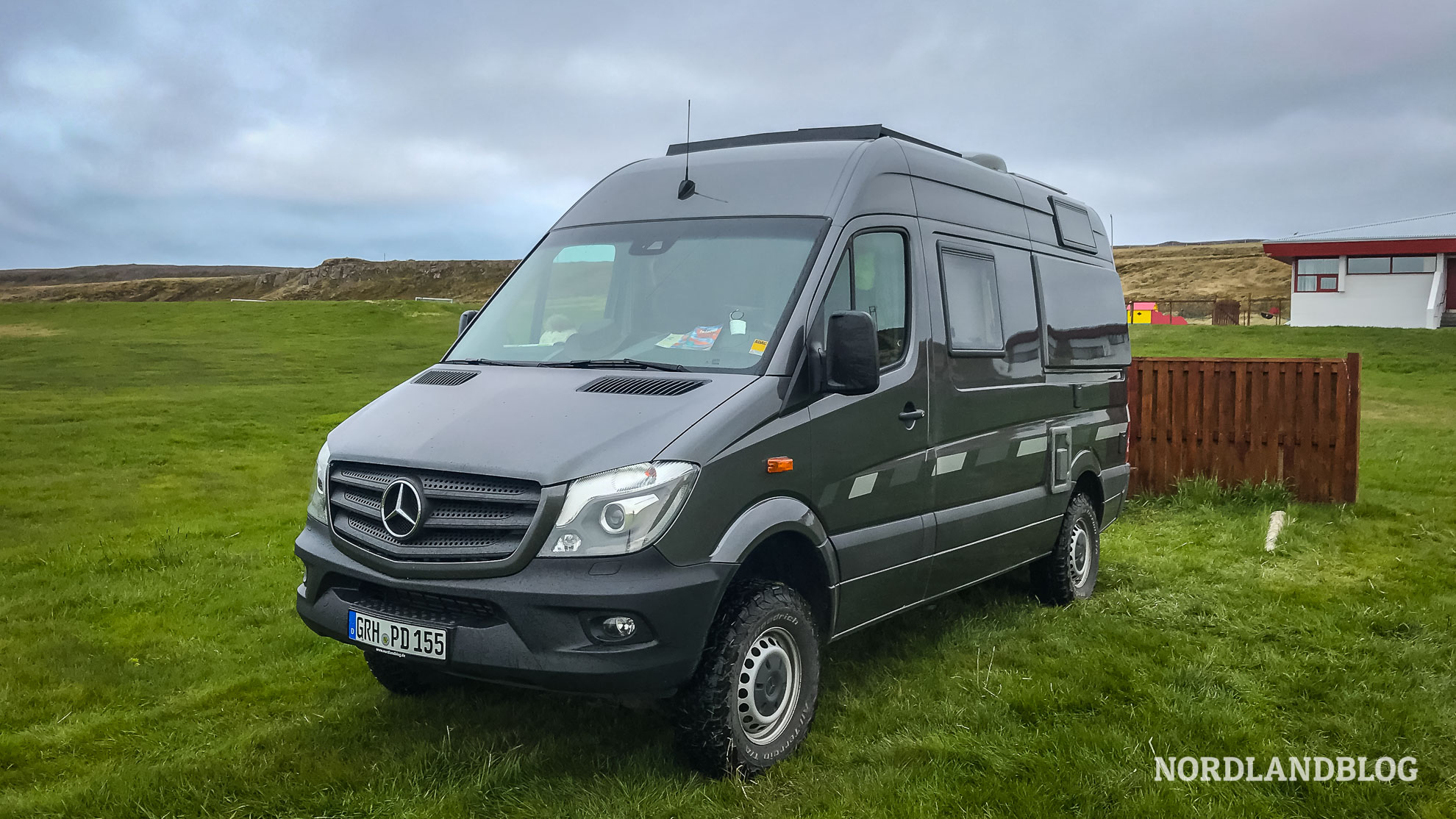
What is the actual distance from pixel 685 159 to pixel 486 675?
2.98 m

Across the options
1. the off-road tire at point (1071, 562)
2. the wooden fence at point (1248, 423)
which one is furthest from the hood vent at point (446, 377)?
the wooden fence at point (1248, 423)

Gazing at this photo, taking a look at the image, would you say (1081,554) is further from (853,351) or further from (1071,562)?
(853,351)

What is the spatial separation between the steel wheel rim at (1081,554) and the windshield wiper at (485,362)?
169 inches

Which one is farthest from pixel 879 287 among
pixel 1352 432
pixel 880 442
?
pixel 1352 432

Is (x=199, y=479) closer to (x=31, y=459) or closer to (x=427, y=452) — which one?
(x=31, y=459)

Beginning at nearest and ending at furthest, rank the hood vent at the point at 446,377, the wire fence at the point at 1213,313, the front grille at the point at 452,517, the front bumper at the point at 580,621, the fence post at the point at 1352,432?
the front bumper at the point at 580,621, the front grille at the point at 452,517, the hood vent at the point at 446,377, the fence post at the point at 1352,432, the wire fence at the point at 1213,313

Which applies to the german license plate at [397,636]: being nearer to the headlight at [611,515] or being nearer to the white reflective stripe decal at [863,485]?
the headlight at [611,515]

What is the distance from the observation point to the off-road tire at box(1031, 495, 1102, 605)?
294 inches

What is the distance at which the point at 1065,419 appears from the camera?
7.45 m

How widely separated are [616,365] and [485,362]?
0.81m

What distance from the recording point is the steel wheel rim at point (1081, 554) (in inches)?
305

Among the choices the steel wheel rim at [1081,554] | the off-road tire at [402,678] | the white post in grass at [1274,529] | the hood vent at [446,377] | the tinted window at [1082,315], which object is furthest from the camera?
the white post in grass at [1274,529]

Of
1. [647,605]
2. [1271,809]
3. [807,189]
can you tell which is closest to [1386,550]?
[1271,809]

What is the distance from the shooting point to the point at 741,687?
4.53 m
